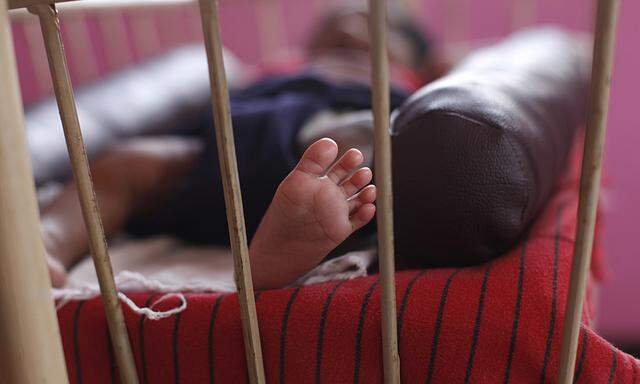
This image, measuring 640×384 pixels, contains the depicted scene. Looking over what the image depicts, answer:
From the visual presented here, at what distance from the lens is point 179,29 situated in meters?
2.24

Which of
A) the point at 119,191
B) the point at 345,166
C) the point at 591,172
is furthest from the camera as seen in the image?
the point at 119,191

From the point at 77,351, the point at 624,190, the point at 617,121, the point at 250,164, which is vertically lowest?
the point at 624,190

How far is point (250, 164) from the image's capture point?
30.2 inches

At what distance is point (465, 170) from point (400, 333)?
0.15 m

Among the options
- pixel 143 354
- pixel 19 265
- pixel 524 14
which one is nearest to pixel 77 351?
pixel 143 354

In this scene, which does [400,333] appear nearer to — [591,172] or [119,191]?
[591,172]

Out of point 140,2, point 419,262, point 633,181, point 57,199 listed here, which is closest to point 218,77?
point 419,262

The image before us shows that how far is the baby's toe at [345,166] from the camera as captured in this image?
51 centimetres

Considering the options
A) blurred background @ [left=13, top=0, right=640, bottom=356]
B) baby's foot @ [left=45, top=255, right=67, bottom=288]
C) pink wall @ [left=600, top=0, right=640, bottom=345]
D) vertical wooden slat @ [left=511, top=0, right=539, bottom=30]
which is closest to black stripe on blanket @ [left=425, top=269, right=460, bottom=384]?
baby's foot @ [left=45, top=255, right=67, bottom=288]

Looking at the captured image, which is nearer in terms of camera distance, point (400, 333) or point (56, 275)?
point (400, 333)

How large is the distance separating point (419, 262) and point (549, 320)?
14 cm

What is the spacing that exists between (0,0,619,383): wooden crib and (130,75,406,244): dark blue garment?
23cm

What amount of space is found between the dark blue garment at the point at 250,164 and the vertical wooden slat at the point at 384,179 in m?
0.26

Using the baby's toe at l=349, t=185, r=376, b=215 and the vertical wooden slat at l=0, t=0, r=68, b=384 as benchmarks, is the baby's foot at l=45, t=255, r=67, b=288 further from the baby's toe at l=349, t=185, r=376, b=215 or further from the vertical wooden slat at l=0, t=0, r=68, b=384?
the baby's toe at l=349, t=185, r=376, b=215
